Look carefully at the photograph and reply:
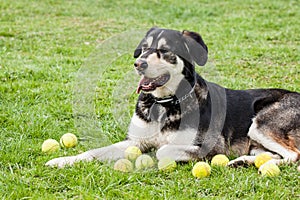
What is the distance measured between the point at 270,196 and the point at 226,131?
48.7 inches

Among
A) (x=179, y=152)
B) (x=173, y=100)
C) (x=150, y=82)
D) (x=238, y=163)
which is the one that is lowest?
(x=238, y=163)

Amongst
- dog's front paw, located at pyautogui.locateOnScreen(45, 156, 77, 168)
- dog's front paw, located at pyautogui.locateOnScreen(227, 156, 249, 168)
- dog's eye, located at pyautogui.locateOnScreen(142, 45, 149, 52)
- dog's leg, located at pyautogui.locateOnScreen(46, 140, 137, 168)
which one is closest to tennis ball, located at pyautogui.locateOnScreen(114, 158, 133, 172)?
dog's leg, located at pyautogui.locateOnScreen(46, 140, 137, 168)

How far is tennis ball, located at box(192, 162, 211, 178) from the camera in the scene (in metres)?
4.35

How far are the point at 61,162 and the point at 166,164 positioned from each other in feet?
3.14

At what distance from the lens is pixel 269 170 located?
4398 millimetres

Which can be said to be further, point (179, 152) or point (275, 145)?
point (275, 145)

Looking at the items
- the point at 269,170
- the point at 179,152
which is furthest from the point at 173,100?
the point at 269,170

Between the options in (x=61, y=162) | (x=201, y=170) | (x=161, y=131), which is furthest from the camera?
(x=161, y=131)

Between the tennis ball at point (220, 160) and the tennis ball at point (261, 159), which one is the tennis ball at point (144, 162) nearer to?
the tennis ball at point (220, 160)

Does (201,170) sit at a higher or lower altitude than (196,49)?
lower

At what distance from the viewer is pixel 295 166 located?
4.61 meters

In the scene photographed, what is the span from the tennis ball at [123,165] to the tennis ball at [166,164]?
0.27m

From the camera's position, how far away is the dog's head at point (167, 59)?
183 inches

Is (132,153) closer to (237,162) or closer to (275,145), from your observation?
(237,162)
